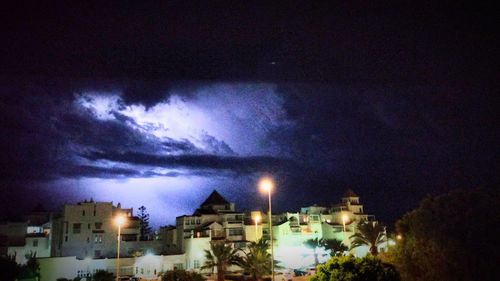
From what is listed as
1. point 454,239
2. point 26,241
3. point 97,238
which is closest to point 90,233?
point 97,238

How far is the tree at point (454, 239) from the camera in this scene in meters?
23.9

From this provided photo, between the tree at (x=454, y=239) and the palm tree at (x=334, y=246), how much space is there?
126 ft

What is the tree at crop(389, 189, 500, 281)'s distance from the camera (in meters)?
23.9

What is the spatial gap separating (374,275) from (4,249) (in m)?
60.2

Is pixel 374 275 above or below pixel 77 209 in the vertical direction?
below

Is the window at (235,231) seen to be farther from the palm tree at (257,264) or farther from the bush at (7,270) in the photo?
the bush at (7,270)

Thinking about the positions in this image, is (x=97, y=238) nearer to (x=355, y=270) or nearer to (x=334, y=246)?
(x=334, y=246)

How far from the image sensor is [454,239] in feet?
82.4

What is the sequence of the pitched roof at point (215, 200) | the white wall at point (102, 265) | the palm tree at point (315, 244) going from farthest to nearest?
the pitched roof at point (215, 200) → the palm tree at point (315, 244) → the white wall at point (102, 265)

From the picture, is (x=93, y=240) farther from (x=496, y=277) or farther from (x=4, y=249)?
(x=496, y=277)

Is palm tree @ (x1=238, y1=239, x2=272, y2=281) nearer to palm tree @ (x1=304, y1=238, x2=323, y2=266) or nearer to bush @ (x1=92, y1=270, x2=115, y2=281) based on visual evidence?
bush @ (x1=92, y1=270, x2=115, y2=281)

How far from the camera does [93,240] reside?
64125 mm

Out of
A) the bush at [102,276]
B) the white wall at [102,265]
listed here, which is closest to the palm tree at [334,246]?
the white wall at [102,265]

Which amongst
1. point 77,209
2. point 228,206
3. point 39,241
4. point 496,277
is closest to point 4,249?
point 39,241
